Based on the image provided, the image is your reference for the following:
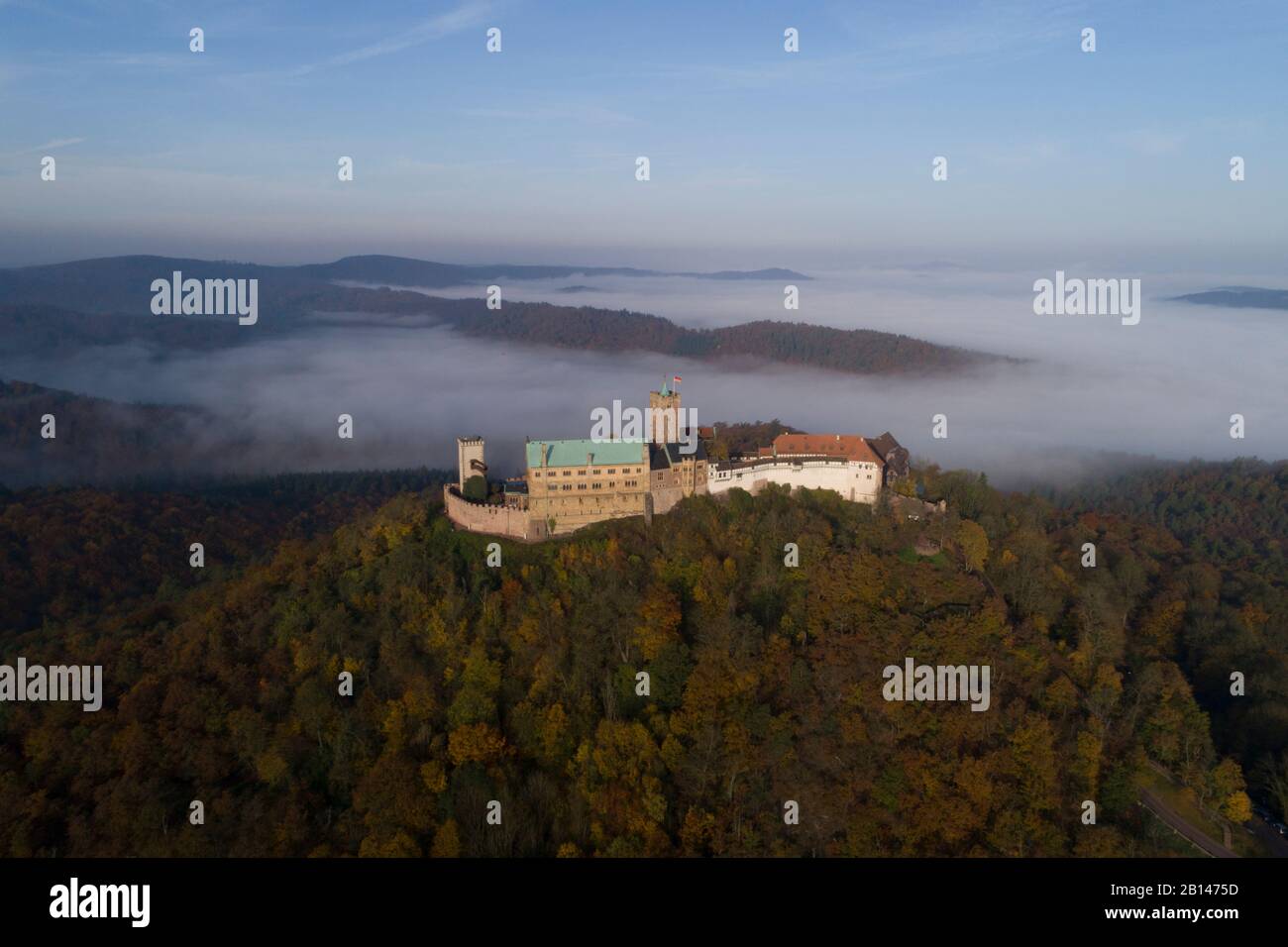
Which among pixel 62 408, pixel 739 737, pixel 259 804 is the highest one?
pixel 62 408

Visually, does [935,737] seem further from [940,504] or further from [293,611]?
[293,611]

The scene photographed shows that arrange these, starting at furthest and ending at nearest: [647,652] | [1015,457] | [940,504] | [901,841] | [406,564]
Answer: [1015,457] → [940,504] → [406,564] → [647,652] → [901,841]

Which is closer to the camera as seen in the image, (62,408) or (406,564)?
(406,564)

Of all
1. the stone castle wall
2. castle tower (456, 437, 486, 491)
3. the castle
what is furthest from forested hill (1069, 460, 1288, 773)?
castle tower (456, 437, 486, 491)

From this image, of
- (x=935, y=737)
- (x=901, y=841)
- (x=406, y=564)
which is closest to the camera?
(x=901, y=841)

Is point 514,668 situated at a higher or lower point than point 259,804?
higher

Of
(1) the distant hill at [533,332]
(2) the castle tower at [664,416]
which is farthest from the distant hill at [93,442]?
(2) the castle tower at [664,416]

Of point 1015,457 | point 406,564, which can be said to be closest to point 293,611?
point 406,564
